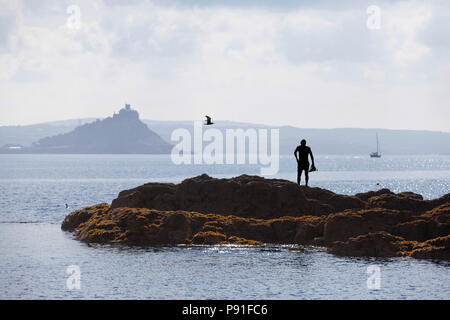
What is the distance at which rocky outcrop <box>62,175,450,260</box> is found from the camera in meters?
38.6

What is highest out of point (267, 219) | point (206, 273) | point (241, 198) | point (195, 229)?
point (241, 198)

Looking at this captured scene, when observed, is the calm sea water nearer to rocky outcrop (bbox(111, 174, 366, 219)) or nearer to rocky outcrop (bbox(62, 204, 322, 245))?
rocky outcrop (bbox(62, 204, 322, 245))

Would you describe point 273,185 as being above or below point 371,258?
above

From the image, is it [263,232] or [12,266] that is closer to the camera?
[12,266]

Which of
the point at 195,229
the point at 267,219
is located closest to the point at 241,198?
the point at 267,219

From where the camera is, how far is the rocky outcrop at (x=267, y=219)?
3856cm

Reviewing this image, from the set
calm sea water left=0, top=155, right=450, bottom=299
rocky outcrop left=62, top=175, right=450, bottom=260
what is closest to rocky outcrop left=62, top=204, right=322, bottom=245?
rocky outcrop left=62, top=175, right=450, bottom=260

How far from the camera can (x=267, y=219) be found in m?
46.4

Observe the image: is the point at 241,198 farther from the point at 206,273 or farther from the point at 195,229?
the point at 206,273
